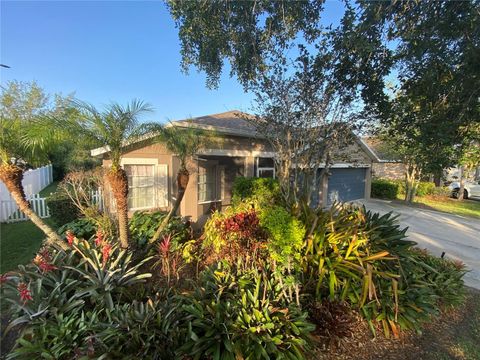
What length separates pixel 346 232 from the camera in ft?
13.2

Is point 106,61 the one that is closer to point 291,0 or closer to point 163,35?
point 163,35

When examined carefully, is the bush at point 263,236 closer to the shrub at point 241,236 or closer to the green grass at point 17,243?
the shrub at point 241,236

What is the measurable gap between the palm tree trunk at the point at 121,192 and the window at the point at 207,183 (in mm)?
4998

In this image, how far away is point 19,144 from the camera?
13.0 feet

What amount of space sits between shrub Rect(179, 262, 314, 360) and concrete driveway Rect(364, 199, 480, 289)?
4.87m

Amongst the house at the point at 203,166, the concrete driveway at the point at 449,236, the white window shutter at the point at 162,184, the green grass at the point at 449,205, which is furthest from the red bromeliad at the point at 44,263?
the green grass at the point at 449,205

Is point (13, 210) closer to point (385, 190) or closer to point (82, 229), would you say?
point (82, 229)

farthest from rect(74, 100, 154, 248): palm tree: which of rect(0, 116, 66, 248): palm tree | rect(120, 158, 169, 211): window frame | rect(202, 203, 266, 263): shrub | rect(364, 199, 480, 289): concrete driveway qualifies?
rect(364, 199, 480, 289): concrete driveway

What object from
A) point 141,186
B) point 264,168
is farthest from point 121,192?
point 264,168

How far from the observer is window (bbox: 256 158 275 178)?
10.2 metres

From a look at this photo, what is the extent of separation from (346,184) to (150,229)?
14.3m

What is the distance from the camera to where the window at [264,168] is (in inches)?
401

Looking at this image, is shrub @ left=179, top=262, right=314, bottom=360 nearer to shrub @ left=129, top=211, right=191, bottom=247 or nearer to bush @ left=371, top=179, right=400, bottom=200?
shrub @ left=129, top=211, right=191, bottom=247

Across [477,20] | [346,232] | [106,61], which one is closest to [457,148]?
[477,20]
